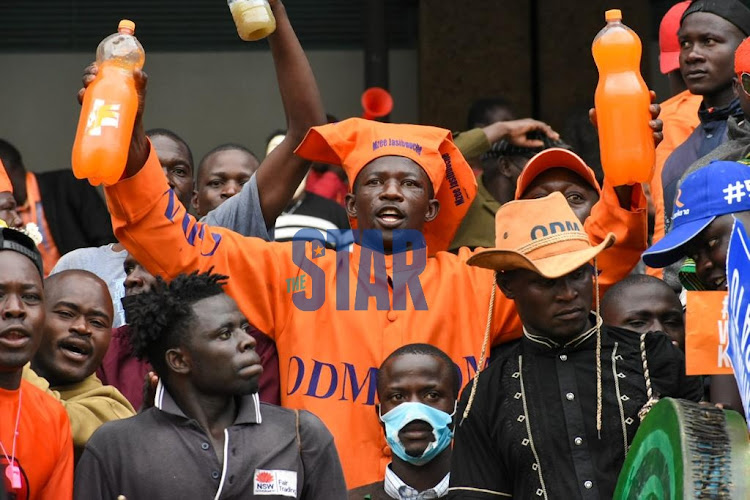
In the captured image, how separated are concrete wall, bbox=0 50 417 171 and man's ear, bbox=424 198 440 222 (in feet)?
12.9

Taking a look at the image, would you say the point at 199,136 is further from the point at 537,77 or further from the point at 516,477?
the point at 516,477

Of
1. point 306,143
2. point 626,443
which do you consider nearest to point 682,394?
point 626,443

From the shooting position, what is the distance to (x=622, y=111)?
548 centimetres

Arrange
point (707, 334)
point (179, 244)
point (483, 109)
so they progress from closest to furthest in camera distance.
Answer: point (707, 334)
point (179, 244)
point (483, 109)

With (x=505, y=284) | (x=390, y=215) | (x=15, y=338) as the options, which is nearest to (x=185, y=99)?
(x=390, y=215)

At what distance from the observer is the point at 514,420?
16.1 ft

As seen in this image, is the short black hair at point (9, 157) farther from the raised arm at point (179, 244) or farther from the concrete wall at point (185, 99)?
the raised arm at point (179, 244)

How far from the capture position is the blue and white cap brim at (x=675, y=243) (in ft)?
15.7

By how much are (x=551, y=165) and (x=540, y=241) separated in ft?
2.72

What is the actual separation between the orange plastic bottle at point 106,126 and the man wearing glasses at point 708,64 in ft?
7.54

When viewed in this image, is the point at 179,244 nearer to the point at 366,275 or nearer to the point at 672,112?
the point at 366,275

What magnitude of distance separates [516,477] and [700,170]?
1068 millimetres

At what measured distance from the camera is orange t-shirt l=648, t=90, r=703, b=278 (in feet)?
22.3

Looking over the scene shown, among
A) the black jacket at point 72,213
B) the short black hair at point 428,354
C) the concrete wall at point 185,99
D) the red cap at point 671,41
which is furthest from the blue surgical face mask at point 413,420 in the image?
the concrete wall at point 185,99
